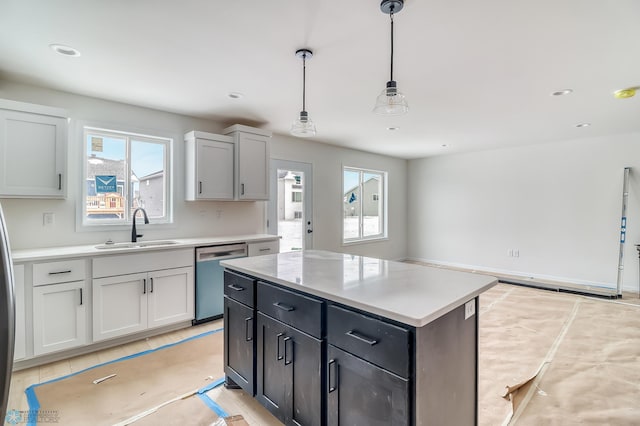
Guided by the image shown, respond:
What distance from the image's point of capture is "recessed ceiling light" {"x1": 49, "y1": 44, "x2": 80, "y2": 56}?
2186 millimetres

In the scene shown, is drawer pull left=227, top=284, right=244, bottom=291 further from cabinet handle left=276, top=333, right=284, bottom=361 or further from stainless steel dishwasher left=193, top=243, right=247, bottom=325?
stainless steel dishwasher left=193, top=243, right=247, bottom=325

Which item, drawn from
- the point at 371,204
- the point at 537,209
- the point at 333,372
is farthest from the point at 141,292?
the point at 537,209

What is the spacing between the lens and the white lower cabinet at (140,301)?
2805mm

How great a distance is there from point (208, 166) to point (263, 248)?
121 cm

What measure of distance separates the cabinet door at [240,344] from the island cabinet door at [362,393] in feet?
2.21

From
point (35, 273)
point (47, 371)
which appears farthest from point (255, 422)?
point (35, 273)

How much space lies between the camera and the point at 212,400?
2.12m

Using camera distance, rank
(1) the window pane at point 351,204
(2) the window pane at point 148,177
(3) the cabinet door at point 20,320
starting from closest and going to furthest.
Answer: (3) the cabinet door at point 20,320, (2) the window pane at point 148,177, (1) the window pane at point 351,204

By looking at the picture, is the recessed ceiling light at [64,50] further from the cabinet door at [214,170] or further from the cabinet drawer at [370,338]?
the cabinet drawer at [370,338]

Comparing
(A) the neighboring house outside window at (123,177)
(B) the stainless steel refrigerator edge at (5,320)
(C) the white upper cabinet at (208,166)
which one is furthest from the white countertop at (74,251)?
(B) the stainless steel refrigerator edge at (5,320)

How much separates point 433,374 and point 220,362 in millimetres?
1999

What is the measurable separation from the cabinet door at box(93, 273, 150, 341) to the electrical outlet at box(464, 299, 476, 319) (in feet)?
Answer: 9.40

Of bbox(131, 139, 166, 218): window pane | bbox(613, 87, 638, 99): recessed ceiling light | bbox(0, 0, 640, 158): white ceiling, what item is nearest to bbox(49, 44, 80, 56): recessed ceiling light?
bbox(0, 0, 640, 158): white ceiling

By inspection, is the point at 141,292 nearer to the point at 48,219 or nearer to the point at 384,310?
the point at 48,219
